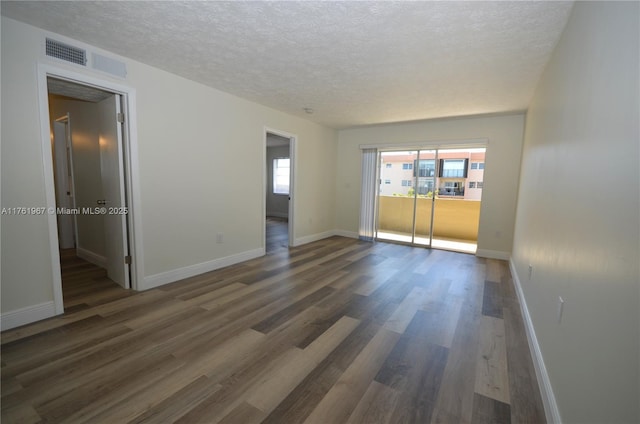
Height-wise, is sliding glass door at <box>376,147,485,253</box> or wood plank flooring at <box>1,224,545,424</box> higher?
sliding glass door at <box>376,147,485,253</box>

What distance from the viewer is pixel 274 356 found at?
2004 millimetres

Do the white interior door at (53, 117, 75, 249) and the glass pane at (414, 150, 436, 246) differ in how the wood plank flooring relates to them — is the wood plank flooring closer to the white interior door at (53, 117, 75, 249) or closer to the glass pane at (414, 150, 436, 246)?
the white interior door at (53, 117, 75, 249)

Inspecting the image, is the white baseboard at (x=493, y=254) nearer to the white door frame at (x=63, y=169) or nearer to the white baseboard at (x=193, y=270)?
the white baseboard at (x=193, y=270)

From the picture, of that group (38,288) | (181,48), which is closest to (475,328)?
(181,48)

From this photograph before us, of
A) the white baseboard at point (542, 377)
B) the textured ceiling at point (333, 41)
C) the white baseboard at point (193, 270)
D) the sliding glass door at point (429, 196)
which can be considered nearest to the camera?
the white baseboard at point (542, 377)

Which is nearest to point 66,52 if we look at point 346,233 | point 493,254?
point 346,233

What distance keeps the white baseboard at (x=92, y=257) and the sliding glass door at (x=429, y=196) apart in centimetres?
503

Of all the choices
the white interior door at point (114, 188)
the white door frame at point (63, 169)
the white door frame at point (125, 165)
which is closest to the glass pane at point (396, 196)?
the white door frame at point (125, 165)

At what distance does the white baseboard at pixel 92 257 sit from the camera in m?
3.89

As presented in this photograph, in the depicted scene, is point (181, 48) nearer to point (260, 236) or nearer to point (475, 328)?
point (260, 236)

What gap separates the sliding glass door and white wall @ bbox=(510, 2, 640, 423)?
3627 millimetres

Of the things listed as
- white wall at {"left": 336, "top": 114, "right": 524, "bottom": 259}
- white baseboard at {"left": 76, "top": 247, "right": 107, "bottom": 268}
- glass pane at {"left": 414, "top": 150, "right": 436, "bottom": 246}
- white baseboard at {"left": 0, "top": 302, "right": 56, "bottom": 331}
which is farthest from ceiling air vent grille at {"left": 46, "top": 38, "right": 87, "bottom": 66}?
glass pane at {"left": 414, "top": 150, "right": 436, "bottom": 246}

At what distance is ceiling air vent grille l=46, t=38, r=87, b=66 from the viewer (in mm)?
2324

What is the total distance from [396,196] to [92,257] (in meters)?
5.72
